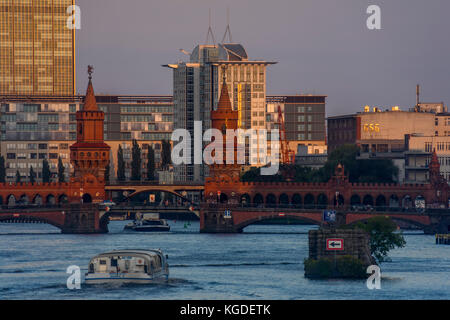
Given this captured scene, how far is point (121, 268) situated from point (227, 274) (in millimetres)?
25656

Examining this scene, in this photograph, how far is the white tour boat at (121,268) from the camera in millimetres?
119125

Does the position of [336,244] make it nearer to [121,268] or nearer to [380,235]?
[380,235]

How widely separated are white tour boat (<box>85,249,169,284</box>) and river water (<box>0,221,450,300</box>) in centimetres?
119

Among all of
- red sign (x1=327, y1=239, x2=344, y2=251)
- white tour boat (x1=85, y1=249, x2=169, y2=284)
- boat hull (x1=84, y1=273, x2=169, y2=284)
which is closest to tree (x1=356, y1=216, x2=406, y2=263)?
red sign (x1=327, y1=239, x2=344, y2=251)

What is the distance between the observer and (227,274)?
143m

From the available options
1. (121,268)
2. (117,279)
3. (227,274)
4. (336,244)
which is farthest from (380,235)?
(117,279)

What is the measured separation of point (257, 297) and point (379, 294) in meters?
11.5

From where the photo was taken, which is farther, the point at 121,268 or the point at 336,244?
the point at 336,244

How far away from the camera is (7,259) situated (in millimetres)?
163125

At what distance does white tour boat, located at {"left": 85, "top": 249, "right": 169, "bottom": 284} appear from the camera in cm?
11912

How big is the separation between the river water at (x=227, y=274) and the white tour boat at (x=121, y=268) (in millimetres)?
1187

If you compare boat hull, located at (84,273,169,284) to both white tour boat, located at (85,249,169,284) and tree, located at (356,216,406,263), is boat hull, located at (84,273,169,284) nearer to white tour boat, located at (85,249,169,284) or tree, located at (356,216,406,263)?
white tour boat, located at (85,249,169,284)
